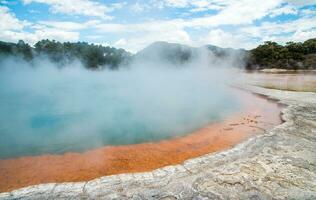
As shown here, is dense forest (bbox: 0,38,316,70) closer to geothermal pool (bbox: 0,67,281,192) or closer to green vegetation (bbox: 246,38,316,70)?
green vegetation (bbox: 246,38,316,70)

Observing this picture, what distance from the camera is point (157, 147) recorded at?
213 inches

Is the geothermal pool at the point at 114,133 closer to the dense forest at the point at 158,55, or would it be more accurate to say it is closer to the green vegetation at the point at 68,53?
the dense forest at the point at 158,55

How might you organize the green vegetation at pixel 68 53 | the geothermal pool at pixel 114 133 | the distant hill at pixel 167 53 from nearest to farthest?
the geothermal pool at pixel 114 133
the green vegetation at pixel 68 53
the distant hill at pixel 167 53

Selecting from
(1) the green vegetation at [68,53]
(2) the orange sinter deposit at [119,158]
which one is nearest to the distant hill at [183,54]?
(1) the green vegetation at [68,53]

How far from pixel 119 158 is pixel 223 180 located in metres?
2.23

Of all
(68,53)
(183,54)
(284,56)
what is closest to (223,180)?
(284,56)

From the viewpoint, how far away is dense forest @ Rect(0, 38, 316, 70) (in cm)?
2770

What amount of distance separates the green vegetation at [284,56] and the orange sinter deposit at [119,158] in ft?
77.0

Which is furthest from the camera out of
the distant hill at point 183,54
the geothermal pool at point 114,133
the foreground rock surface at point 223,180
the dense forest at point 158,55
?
the distant hill at point 183,54

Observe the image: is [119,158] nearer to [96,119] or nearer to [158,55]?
[96,119]

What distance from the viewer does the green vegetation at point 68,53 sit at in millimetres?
31609

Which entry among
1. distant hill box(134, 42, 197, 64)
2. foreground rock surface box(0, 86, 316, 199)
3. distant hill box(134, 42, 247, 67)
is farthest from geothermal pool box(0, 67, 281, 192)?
distant hill box(134, 42, 197, 64)

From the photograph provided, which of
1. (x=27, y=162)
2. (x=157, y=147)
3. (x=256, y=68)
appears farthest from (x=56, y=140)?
(x=256, y=68)

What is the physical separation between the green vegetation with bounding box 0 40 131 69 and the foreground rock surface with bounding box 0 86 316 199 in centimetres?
3115
